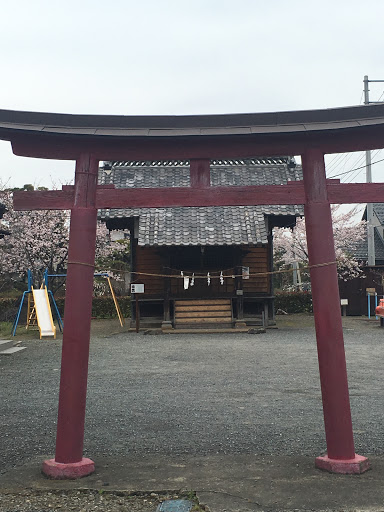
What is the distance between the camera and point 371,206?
28.6 metres

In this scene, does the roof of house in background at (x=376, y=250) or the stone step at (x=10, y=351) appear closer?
the stone step at (x=10, y=351)

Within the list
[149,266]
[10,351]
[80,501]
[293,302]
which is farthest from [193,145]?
[293,302]

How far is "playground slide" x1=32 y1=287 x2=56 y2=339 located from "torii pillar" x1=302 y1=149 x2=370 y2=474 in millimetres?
12955

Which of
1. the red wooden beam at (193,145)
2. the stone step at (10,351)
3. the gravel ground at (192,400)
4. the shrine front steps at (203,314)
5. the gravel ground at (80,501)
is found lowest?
the gravel ground at (80,501)

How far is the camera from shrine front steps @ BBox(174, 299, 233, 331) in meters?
18.4

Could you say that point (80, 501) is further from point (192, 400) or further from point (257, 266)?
point (257, 266)

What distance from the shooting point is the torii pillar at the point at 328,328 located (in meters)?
4.85

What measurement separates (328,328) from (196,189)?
1.78 meters

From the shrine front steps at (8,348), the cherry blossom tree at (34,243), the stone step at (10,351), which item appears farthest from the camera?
the cherry blossom tree at (34,243)

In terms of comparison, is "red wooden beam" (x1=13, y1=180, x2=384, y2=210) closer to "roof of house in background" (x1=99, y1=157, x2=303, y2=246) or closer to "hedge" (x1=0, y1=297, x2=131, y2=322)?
"roof of house in background" (x1=99, y1=157, x2=303, y2=246)

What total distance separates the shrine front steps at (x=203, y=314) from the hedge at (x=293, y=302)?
843 cm

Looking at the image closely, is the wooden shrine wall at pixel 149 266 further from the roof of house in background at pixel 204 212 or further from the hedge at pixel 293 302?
the hedge at pixel 293 302

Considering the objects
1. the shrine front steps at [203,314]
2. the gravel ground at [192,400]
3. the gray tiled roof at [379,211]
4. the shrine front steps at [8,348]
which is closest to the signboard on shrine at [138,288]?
the shrine front steps at [203,314]

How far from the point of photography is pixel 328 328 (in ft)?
16.4
